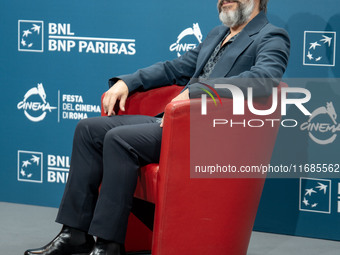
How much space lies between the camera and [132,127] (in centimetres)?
270

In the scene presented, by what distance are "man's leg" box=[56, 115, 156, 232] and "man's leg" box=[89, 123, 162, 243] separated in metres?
0.15

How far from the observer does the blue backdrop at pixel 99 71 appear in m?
3.25

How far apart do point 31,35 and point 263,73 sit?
1.83m

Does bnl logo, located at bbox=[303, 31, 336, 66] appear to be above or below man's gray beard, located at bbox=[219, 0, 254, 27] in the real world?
below

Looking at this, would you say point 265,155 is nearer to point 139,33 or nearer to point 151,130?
point 151,130

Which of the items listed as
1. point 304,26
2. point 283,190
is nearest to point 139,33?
point 304,26

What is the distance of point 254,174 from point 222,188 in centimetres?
16

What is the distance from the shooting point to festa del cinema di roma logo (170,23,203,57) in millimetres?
3508

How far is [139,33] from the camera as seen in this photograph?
12.0 feet

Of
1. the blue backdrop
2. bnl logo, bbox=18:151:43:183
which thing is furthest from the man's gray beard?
bnl logo, bbox=18:151:43:183

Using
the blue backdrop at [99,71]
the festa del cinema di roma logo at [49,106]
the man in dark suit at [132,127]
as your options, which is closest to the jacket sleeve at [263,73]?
the man in dark suit at [132,127]

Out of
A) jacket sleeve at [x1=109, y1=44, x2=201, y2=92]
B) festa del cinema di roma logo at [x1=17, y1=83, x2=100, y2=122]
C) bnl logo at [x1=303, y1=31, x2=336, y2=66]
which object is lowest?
festa del cinema di roma logo at [x1=17, y1=83, x2=100, y2=122]

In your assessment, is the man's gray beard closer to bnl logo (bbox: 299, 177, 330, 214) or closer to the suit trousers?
the suit trousers

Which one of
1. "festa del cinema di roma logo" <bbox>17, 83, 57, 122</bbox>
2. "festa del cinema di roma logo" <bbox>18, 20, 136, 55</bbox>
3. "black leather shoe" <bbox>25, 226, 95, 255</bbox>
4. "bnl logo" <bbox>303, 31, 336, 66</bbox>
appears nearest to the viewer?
"black leather shoe" <bbox>25, 226, 95, 255</bbox>
